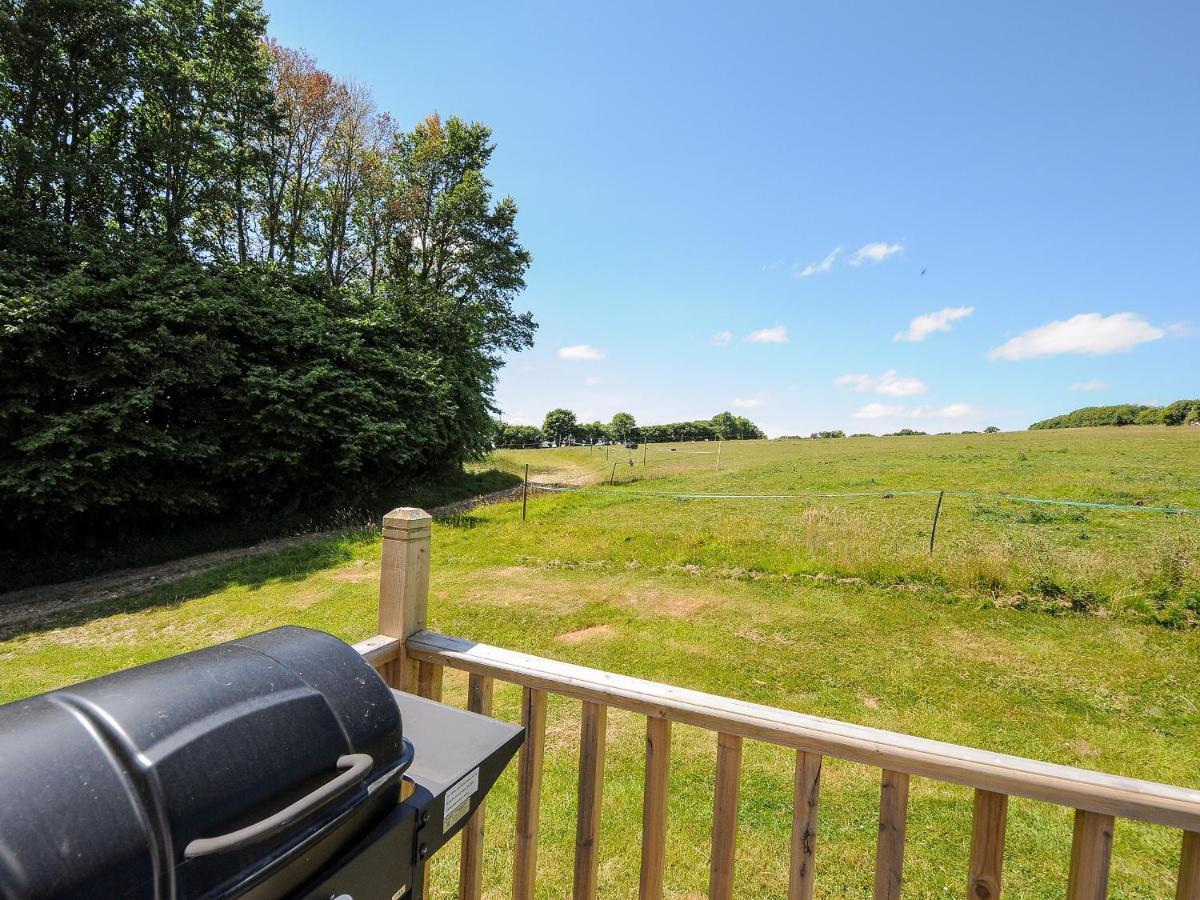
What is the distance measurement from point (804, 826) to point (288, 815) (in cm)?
108

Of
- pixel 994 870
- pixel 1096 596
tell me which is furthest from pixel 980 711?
pixel 994 870

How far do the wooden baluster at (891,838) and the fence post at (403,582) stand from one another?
4.22 ft

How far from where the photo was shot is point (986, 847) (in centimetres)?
106

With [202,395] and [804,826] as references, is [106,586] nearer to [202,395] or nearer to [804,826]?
[202,395]

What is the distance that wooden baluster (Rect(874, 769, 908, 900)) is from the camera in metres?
1.09

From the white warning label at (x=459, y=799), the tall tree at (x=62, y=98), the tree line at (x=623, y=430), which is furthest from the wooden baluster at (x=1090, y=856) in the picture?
the tree line at (x=623, y=430)

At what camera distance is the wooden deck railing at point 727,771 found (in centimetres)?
97

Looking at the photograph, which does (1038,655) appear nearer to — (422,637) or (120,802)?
(422,637)

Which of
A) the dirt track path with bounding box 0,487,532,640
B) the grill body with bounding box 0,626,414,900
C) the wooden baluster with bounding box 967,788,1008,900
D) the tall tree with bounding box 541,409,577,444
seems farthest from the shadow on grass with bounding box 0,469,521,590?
the tall tree with bounding box 541,409,577,444

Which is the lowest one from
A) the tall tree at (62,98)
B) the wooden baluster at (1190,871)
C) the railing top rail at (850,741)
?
the wooden baluster at (1190,871)

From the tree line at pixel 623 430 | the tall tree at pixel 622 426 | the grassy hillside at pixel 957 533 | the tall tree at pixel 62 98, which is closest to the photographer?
the grassy hillside at pixel 957 533

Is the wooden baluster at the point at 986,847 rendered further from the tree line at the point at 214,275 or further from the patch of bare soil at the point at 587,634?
the tree line at the point at 214,275

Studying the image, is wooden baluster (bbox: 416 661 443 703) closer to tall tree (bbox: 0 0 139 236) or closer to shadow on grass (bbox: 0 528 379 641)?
shadow on grass (bbox: 0 528 379 641)

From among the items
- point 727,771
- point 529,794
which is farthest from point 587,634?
point 727,771
